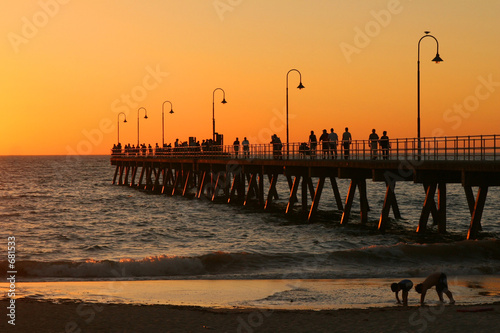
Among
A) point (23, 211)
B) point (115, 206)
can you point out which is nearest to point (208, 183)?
point (115, 206)

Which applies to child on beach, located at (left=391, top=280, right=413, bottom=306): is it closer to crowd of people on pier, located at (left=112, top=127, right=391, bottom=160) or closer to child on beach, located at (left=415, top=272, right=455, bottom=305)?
child on beach, located at (left=415, top=272, right=455, bottom=305)

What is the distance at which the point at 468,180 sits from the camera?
2381cm

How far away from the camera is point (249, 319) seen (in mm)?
12945

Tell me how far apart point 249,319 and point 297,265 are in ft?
29.8

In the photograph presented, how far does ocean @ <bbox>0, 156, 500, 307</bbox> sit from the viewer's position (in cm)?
1950

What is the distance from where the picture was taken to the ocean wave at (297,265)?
20.0 m

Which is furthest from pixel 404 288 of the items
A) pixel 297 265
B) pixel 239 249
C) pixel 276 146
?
pixel 276 146

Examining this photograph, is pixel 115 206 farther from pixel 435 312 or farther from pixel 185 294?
pixel 435 312

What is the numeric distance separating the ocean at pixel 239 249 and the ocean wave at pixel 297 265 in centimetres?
3

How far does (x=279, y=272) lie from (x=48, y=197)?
171ft

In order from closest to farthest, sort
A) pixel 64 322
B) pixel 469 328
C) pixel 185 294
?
pixel 469 328
pixel 64 322
pixel 185 294

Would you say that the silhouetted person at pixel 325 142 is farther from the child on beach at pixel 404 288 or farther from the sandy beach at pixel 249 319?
the sandy beach at pixel 249 319

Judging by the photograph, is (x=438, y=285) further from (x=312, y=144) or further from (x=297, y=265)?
(x=312, y=144)

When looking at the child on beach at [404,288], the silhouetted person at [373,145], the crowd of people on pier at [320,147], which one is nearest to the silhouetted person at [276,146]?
the crowd of people on pier at [320,147]
